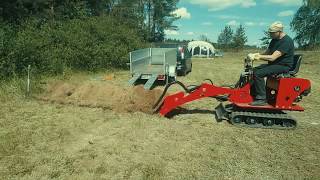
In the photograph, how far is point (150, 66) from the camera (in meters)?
18.0

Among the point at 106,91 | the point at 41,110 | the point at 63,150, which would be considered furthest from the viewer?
the point at 106,91

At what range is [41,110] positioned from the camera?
9688 mm

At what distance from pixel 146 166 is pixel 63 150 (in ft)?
5.10

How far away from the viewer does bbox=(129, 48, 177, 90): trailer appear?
15336 mm

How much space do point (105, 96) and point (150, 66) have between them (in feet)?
24.1

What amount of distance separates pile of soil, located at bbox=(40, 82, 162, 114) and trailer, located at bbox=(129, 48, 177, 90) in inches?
95.5

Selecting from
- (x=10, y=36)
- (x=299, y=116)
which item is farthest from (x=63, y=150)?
(x=10, y=36)

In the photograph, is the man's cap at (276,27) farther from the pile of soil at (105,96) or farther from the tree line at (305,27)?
the tree line at (305,27)

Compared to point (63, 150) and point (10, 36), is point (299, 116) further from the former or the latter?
point (10, 36)

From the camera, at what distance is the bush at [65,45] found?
1440 cm

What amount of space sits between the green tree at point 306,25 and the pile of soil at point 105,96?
67546 mm

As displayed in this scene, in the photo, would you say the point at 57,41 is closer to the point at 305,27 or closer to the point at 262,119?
the point at 262,119

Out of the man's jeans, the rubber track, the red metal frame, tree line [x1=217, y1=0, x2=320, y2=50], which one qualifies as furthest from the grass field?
tree line [x1=217, y1=0, x2=320, y2=50]

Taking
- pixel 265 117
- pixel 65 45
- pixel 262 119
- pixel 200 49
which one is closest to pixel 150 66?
pixel 65 45
